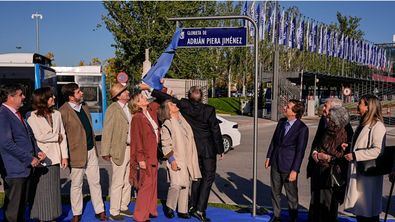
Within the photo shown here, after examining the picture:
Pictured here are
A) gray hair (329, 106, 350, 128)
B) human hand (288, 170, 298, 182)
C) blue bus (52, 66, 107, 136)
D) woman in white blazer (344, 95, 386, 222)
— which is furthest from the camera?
blue bus (52, 66, 107, 136)

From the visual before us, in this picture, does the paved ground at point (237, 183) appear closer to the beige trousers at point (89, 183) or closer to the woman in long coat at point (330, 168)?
the woman in long coat at point (330, 168)

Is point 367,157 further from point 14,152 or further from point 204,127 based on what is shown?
point 14,152

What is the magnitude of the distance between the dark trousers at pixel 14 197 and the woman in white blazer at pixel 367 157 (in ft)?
12.9

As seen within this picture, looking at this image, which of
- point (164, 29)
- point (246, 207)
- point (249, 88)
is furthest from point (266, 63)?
point (246, 207)

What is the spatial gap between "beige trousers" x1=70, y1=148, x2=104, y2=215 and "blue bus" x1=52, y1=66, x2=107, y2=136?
35.8ft

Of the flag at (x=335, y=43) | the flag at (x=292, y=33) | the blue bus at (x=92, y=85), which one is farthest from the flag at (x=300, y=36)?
the blue bus at (x=92, y=85)

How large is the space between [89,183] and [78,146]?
612mm

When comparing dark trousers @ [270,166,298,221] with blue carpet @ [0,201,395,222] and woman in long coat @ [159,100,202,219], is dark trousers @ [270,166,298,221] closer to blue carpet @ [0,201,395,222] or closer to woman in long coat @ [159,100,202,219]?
blue carpet @ [0,201,395,222]

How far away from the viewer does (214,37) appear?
245 inches

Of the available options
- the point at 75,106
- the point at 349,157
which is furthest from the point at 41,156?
the point at 349,157

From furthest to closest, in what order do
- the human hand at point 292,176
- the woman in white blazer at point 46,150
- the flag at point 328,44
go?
the flag at point 328,44 < the human hand at point 292,176 < the woman in white blazer at point 46,150

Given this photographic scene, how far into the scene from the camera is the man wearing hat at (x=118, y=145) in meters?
6.07

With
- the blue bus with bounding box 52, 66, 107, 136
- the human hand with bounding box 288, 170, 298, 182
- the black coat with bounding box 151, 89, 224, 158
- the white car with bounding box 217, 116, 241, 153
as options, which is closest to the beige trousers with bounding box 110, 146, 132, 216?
the black coat with bounding box 151, 89, 224, 158

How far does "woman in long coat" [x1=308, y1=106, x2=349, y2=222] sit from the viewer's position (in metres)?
5.38
